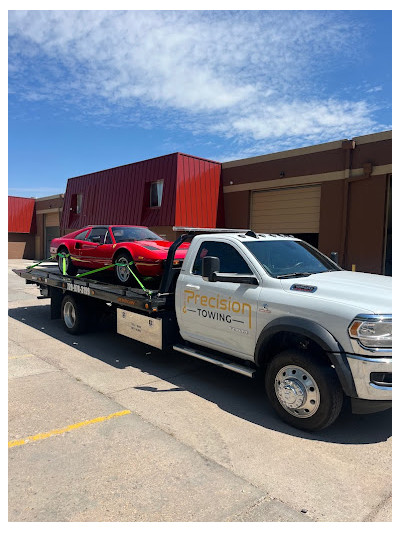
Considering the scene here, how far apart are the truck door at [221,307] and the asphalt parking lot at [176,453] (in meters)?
0.68

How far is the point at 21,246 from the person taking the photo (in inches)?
1435

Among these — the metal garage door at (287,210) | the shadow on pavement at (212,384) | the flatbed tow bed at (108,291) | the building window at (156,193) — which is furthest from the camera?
the building window at (156,193)

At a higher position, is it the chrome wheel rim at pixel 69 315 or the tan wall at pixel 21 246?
the tan wall at pixel 21 246

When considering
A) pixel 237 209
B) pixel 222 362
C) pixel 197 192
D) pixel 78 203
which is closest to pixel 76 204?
pixel 78 203

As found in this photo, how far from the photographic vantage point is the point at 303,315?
3.95 metres

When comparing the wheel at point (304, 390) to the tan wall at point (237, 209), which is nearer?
the wheel at point (304, 390)

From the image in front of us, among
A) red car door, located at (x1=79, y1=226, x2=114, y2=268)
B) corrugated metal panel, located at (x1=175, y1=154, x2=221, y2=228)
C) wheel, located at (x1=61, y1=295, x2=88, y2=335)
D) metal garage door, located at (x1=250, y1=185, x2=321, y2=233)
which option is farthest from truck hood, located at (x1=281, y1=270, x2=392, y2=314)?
corrugated metal panel, located at (x1=175, y1=154, x2=221, y2=228)

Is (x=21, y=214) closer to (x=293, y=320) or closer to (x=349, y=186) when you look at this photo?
(x=349, y=186)

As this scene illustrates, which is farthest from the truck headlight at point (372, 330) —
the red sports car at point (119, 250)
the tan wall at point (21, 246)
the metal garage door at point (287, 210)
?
the tan wall at point (21, 246)

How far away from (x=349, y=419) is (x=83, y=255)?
19.3ft

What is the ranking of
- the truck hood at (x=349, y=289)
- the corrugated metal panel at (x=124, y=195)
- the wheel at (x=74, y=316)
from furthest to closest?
the corrugated metal panel at (x=124, y=195), the wheel at (x=74, y=316), the truck hood at (x=349, y=289)

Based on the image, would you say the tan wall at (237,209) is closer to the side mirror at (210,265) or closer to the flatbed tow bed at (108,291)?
the flatbed tow bed at (108,291)

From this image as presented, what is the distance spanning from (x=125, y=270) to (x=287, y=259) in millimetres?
3093

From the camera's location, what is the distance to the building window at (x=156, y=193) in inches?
783
